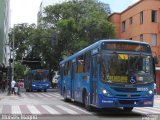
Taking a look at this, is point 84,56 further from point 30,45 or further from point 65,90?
point 30,45

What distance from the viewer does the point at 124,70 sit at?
59.1ft

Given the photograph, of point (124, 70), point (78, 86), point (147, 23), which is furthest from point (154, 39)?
point (124, 70)

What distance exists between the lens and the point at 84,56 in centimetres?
2212

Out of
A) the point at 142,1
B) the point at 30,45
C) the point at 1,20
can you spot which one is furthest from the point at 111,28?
the point at 1,20

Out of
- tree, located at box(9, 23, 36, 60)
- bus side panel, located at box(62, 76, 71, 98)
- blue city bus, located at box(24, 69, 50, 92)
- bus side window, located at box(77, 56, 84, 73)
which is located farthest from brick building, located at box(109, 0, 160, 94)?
bus side window, located at box(77, 56, 84, 73)

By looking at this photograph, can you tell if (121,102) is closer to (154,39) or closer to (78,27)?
(154,39)

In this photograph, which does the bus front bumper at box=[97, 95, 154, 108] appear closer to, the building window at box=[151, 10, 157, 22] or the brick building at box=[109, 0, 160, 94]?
the brick building at box=[109, 0, 160, 94]

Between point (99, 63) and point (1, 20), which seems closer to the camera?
point (99, 63)

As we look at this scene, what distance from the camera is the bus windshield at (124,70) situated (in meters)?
17.9

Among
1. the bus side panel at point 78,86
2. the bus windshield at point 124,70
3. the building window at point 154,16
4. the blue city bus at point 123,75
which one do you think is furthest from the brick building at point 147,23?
the bus windshield at point 124,70

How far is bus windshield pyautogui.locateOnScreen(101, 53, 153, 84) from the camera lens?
58.9 feet

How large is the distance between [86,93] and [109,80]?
3.51 meters

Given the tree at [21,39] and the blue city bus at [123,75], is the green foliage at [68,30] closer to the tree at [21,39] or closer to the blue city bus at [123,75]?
the tree at [21,39]

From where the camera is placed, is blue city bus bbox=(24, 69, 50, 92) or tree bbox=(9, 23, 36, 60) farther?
tree bbox=(9, 23, 36, 60)
